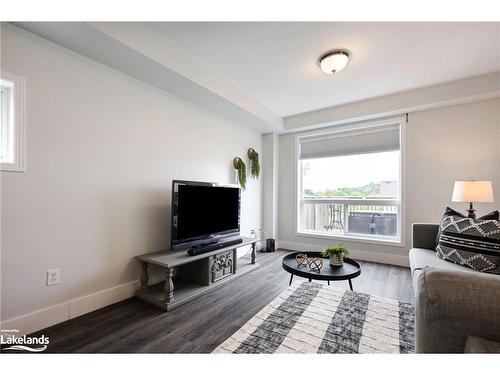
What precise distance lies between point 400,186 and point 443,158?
0.61 meters

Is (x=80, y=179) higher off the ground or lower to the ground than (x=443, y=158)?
lower

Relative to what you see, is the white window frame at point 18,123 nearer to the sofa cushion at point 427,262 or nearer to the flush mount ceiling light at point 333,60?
the flush mount ceiling light at point 333,60

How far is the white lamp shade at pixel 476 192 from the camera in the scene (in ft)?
7.63

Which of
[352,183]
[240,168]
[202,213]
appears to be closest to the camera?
[202,213]

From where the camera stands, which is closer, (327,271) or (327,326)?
(327,326)

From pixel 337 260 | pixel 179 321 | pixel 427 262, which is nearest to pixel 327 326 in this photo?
pixel 337 260

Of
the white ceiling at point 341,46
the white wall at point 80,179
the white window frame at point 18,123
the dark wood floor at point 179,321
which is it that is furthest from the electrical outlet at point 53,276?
the white ceiling at point 341,46

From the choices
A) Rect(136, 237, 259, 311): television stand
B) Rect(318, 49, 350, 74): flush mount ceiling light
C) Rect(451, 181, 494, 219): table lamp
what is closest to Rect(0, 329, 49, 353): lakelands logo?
Rect(136, 237, 259, 311): television stand

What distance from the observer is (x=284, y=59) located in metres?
2.37

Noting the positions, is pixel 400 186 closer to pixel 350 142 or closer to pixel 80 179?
pixel 350 142

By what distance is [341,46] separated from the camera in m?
2.16

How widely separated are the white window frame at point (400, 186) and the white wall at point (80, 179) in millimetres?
2307

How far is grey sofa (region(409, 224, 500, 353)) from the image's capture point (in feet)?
2.62
